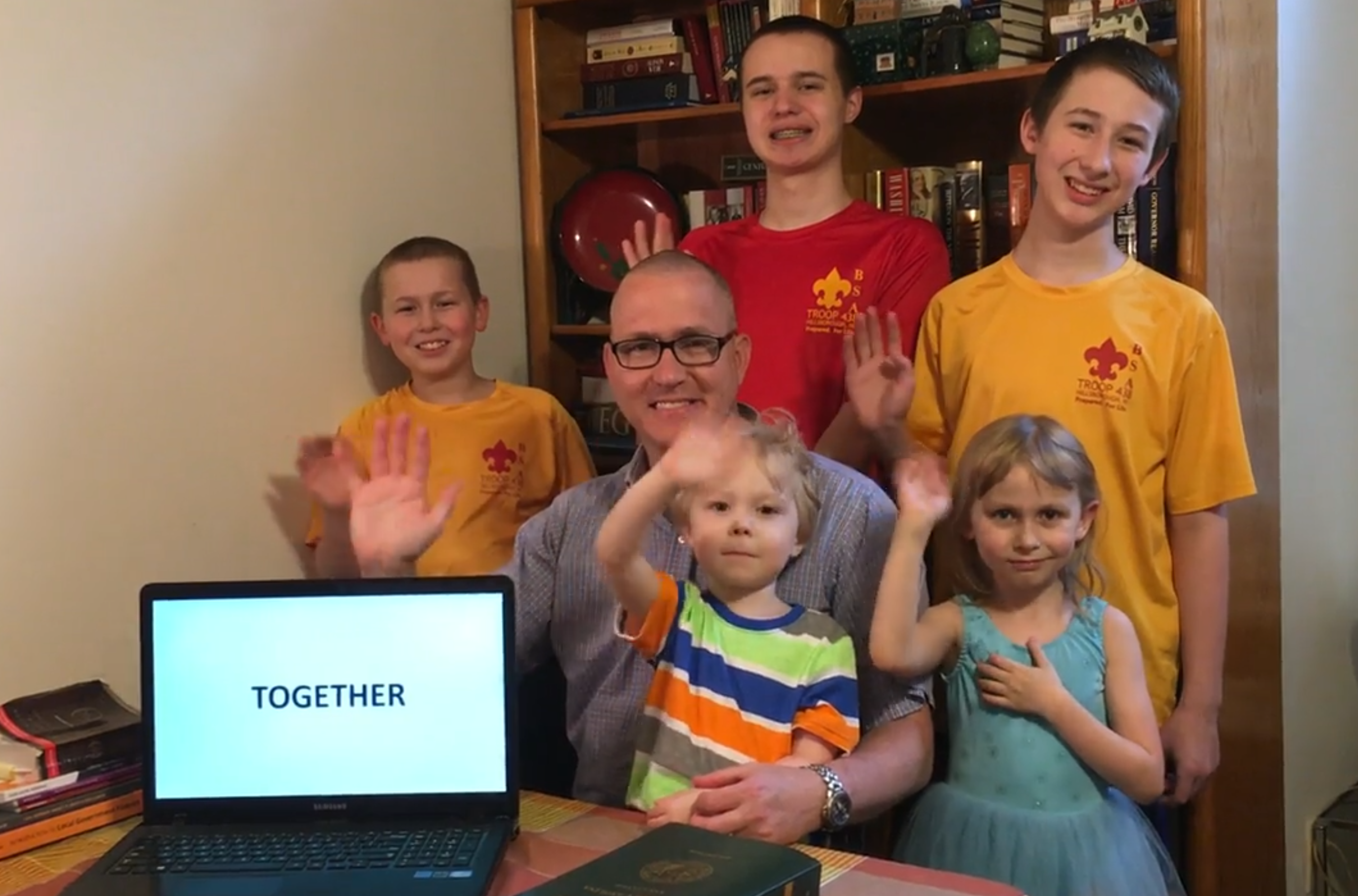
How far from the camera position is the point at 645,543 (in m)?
1.63

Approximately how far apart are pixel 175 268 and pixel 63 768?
863 mm

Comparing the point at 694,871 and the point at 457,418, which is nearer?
the point at 694,871

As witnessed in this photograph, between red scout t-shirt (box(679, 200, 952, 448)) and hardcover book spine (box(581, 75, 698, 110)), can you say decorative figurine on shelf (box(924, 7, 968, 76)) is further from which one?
hardcover book spine (box(581, 75, 698, 110))

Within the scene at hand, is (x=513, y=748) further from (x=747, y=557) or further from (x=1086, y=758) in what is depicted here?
(x=1086, y=758)

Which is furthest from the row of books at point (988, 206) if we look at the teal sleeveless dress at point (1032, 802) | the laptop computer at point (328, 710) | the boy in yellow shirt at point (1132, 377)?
the laptop computer at point (328, 710)

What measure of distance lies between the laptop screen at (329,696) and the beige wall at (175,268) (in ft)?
1.89

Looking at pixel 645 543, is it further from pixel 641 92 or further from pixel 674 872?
pixel 641 92

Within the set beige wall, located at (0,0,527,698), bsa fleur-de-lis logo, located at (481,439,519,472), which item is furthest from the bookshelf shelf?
bsa fleur-de-lis logo, located at (481,439,519,472)

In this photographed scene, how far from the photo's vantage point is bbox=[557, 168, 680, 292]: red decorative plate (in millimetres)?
2828

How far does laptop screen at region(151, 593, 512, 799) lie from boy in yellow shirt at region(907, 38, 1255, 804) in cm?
93

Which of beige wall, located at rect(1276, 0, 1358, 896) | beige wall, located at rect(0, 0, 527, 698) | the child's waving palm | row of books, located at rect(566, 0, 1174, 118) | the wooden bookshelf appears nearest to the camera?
the child's waving palm

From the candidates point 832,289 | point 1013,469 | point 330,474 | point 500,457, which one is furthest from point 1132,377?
point 330,474

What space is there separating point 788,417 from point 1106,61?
2.37ft

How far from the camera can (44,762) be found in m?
1.48
